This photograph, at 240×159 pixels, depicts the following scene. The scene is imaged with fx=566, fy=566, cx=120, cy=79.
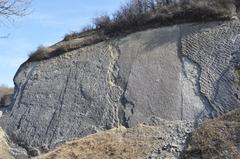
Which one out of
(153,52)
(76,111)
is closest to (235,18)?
(153,52)

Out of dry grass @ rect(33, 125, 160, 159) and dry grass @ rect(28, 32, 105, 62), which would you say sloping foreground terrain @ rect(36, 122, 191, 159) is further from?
dry grass @ rect(28, 32, 105, 62)

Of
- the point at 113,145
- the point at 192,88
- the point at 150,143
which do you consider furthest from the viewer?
the point at 192,88

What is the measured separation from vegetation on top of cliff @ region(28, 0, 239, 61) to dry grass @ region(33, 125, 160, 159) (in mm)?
4648

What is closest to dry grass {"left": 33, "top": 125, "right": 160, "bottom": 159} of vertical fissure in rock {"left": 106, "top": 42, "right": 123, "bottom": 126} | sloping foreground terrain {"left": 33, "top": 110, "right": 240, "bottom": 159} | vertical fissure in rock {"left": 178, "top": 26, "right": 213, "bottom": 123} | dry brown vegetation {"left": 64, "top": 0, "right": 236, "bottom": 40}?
sloping foreground terrain {"left": 33, "top": 110, "right": 240, "bottom": 159}

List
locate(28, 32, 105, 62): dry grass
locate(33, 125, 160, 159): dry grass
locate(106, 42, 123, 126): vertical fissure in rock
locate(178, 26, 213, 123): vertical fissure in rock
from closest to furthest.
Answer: locate(33, 125, 160, 159): dry grass → locate(178, 26, 213, 123): vertical fissure in rock → locate(106, 42, 123, 126): vertical fissure in rock → locate(28, 32, 105, 62): dry grass

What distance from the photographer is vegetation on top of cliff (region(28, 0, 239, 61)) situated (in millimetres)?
17719

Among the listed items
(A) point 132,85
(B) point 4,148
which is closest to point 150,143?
(A) point 132,85

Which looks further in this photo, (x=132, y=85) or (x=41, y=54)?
(x=41, y=54)

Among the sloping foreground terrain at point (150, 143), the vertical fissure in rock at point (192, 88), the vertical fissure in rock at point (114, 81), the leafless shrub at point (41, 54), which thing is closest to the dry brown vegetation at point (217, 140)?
the sloping foreground terrain at point (150, 143)

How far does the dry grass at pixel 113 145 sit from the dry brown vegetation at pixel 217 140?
1.26 meters

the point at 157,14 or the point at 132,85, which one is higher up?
the point at 157,14

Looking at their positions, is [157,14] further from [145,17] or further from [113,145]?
[113,145]

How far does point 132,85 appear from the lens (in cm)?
1677

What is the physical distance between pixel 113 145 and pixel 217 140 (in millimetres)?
2952
